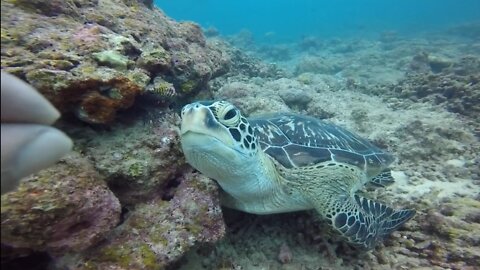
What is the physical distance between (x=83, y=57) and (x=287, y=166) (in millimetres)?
1838

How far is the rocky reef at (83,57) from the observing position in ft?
6.66

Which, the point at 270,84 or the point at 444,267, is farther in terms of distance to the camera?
the point at 270,84

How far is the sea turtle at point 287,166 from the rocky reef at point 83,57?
1.76ft

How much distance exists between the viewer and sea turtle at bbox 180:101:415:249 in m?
2.20

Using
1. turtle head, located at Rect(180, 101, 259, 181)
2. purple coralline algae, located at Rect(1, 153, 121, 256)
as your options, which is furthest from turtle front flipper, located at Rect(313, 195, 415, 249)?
purple coralline algae, located at Rect(1, 153, 121, 256)

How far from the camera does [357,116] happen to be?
578cm

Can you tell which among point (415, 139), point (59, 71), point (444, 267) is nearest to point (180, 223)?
point (59, 71)

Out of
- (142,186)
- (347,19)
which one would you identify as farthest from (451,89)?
(347,19)

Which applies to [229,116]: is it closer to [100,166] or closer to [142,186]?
[142,186]

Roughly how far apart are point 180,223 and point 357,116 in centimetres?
449

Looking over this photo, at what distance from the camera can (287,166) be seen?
2.90m

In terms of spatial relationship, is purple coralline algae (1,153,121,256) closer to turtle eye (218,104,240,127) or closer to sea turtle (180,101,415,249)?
sea turtle (180,101,415,249)

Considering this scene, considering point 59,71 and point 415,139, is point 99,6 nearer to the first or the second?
point 59,71

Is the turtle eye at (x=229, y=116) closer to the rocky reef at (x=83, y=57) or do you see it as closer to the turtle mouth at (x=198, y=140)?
the turtle mouth at (x=198, y=140)
